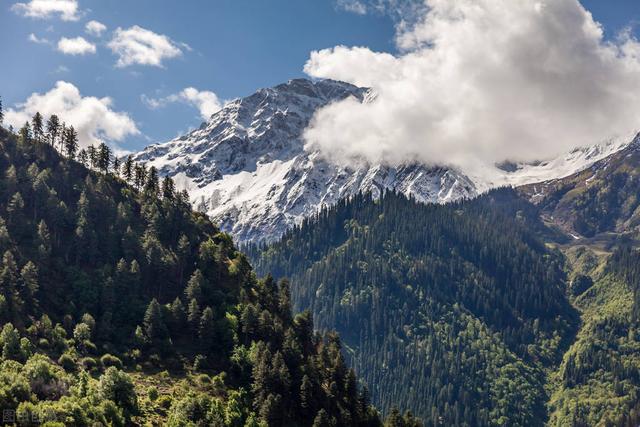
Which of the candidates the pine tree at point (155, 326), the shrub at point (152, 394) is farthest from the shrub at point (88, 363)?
the pine tree at point (155, 326)

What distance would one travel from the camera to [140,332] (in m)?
159

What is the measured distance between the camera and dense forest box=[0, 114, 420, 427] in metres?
127

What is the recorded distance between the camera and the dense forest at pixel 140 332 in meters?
127

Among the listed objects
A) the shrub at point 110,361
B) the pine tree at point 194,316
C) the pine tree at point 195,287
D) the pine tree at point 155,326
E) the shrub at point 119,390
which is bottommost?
the shrub at point 119,390

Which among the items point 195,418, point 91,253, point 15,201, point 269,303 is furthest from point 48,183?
point 195,418

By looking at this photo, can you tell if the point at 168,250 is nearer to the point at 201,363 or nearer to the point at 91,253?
the point at 91,253

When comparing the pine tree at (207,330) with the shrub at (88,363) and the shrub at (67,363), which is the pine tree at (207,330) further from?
the shrub at (67,363)

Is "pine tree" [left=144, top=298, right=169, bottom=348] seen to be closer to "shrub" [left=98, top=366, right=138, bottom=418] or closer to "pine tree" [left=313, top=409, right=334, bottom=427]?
"shrub" [left=98, top=366, right=138, bottom=418]

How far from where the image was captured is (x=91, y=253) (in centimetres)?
18212

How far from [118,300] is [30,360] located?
47943mm

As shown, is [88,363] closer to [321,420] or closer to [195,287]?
[195,287]

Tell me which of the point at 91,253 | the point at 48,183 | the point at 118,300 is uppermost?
the point at 48,183

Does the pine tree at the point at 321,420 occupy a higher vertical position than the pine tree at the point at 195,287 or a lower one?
lower

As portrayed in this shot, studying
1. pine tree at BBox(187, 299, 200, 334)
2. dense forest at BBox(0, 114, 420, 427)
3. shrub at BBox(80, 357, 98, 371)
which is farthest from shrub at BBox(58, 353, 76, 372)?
pine tree at BBox(187, 299, 200, 334)
